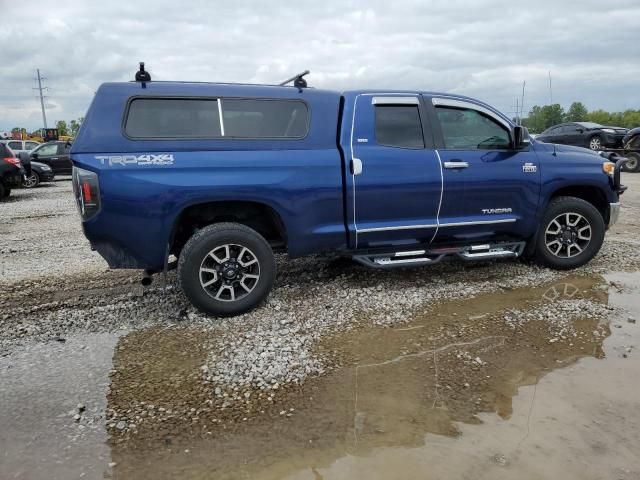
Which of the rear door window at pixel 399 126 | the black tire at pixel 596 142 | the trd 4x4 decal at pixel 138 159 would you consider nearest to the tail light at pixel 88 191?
the trd 4x4 decal at pixel 138 159

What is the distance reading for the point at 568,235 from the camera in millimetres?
Answer: 5746

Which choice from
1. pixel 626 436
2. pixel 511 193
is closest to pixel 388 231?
pixel 511 193

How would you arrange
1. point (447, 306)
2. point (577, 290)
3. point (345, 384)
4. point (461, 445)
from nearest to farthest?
point (461, 445) < point (345, 384) < point (447, 306) < point (577, 290)

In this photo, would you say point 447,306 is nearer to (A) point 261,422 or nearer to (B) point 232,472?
(A) point 261,422

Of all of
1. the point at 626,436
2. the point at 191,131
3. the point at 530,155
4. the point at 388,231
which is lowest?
the point at 626,436

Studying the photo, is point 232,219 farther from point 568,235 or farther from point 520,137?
point 568,235

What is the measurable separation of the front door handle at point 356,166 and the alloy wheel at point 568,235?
2413 millimetres

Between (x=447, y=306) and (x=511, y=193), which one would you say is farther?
(x=511, y=193)

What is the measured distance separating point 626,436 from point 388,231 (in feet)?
8.65

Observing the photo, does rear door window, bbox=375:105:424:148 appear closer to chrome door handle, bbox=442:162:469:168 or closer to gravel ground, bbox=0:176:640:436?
chrome door handle, bbox=442:162:469:168

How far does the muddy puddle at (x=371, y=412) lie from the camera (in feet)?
8.55

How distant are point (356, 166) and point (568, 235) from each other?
2.73 metres

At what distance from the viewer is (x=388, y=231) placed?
195 inches

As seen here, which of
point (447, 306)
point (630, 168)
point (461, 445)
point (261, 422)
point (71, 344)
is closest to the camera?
point (461, 445)
